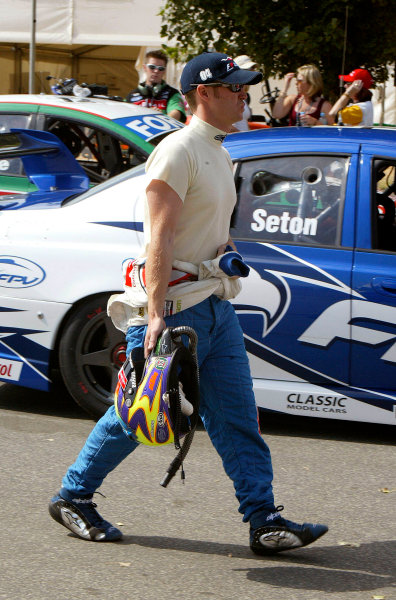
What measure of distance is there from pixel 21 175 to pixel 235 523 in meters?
4.39

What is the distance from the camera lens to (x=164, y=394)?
346 cm

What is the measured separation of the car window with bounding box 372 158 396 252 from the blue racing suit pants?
138cm

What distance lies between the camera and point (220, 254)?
371 centimetres

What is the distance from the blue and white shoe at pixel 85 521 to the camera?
3.89 m

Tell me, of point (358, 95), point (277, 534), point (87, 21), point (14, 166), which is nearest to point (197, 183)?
point (277, 534)

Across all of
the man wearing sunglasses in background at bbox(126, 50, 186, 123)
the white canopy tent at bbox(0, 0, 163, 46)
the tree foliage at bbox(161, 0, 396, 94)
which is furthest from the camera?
the white canopy tent at bbox(0, 0, 163, 46)

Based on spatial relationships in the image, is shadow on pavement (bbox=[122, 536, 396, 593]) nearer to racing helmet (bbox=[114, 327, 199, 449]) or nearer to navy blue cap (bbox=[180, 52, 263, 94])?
racing helmet (bbox=[114, 327, 199, 449])

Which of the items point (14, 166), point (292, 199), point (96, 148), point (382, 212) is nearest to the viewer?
point (292, 199)

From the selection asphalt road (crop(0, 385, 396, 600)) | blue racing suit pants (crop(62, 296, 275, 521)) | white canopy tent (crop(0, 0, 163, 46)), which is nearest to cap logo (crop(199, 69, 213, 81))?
blue racing suit pants (crop(62, 296, 275, 521))

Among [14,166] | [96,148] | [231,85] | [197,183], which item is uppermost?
[231,85]

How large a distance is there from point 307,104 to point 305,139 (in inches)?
159

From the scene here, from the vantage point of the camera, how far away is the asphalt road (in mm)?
3520

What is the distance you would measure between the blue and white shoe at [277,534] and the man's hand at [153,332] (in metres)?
0.77

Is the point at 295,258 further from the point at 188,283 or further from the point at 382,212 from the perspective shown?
the point at 188,283
